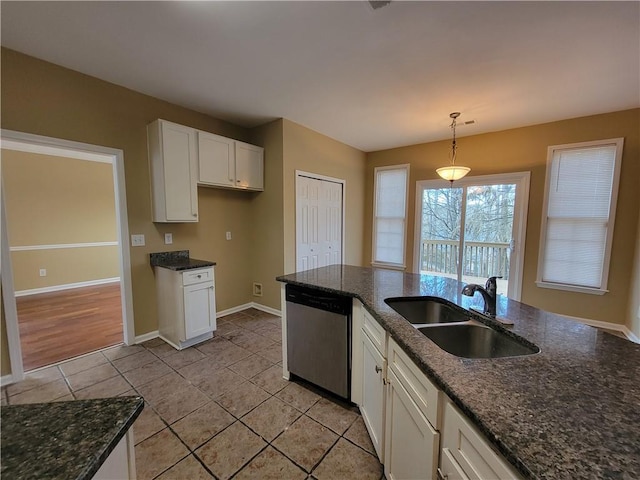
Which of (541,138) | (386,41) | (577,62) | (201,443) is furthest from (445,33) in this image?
(201,443)

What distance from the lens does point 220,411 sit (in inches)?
75.1

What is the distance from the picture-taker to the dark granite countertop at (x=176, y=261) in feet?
9.12

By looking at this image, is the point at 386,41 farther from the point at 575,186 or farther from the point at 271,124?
the point at 575,186

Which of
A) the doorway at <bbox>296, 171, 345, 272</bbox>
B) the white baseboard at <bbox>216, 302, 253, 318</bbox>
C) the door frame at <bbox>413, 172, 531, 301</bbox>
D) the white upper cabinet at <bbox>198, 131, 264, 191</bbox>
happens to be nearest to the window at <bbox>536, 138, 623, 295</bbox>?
the door frame at <bbox>413, 172, 531, 301</bbox>

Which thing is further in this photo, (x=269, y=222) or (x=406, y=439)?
(x=269, y=222)

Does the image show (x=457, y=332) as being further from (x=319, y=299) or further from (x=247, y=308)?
(x=247, y=308)

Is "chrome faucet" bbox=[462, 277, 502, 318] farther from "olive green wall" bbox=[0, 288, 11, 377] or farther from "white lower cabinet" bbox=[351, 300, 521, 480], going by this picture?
"olive green wall" bbox=[0, 288, 11, 377]

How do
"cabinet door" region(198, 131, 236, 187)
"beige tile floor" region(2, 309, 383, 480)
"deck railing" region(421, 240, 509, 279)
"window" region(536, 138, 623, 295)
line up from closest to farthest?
"beige tile floor" region(2, 309, 383, 480) < "cabinet door" region(198, 131, 236, 187) < "window" region(536, 138, 623, 295) < "deck railing" region(421, 240, 509, 279)

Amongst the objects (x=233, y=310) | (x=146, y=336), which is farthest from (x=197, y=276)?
(x=233, y=310)

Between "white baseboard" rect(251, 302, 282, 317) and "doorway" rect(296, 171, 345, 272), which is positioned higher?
"doorway" rect(296, 171, 345, 272)

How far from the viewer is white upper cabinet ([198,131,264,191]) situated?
3141mm

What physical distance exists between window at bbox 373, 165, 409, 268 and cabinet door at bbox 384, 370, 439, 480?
376 centimetres

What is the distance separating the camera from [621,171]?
319cm

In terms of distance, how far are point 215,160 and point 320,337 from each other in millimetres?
2506
